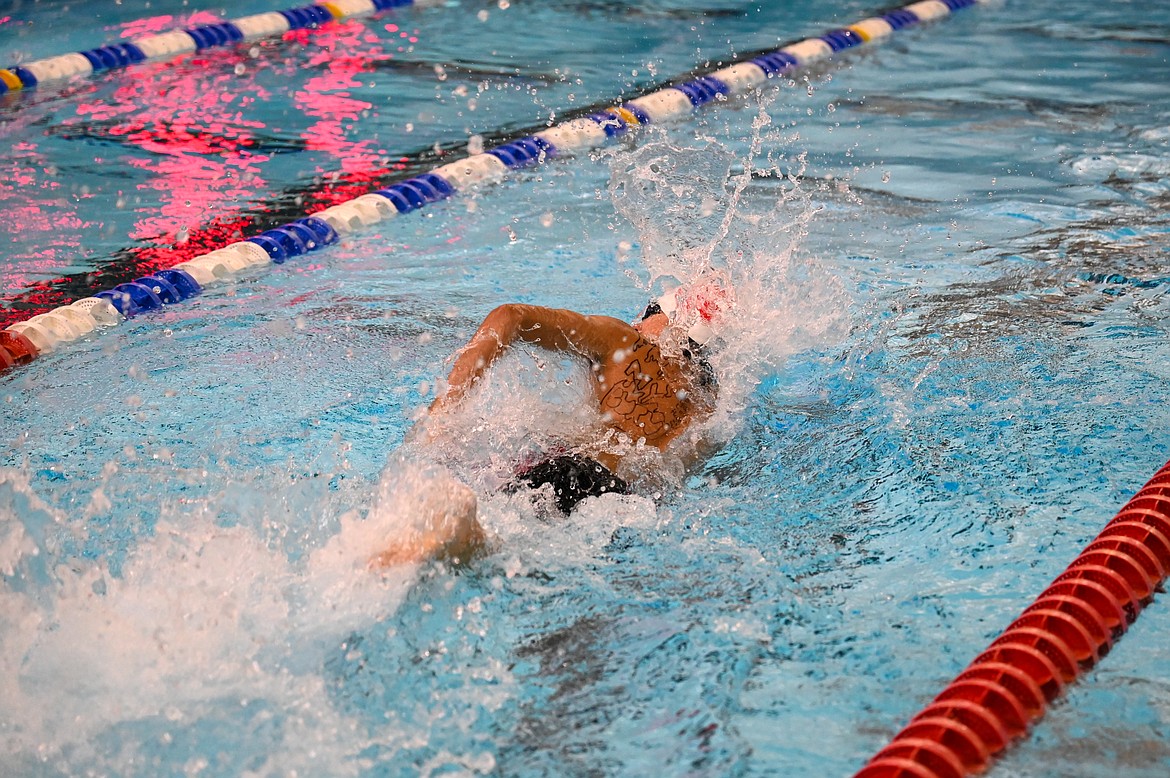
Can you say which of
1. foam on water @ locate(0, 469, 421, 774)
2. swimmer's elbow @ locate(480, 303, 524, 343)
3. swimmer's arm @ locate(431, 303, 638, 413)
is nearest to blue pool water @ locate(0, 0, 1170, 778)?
foam on water @ locate(0, 469, 421, 774)

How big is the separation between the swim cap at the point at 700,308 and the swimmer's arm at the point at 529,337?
261 mm

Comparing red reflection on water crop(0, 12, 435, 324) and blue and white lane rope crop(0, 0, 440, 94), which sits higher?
blue and white lane rope crop(0, 0, 440, 94)

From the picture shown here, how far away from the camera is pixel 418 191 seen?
5.25m

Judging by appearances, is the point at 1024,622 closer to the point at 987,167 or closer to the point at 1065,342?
the point at 1065,342

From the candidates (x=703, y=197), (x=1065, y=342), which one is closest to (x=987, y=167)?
(x=703, y=197)

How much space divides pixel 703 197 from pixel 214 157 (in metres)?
2.34

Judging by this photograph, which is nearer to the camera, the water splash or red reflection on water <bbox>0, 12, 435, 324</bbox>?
the water splash

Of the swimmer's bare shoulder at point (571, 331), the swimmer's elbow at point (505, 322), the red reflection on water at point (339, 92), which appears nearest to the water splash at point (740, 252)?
the swimmer's bare shoulder at point (571, 331)

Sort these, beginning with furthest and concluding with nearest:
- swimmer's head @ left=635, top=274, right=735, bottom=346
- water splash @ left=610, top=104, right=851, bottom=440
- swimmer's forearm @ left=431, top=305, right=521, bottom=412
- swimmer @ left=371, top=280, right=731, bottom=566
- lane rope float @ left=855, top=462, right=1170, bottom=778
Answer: water splash @ left=610, top=104, right=851, bottom=440
swimmer's head @ left=635, top=274, right=735, bottom=346
swimmer's forearm @ left=431, top=305, right=521, bottom=412
swimmer @ left=371, top=280, right=731, bottom=566
lane rope float @ left=855, top=462, right=1170, bottom=778

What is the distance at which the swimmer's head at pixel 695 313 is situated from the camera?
9.89 ft

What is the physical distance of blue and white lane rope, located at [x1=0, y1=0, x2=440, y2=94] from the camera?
6.74 meters

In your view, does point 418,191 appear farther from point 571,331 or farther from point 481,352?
point 481,352

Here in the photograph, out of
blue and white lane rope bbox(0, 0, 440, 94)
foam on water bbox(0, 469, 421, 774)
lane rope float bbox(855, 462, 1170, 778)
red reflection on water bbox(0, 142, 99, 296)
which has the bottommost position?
foam on water bbox(0, 469, 421, 774)

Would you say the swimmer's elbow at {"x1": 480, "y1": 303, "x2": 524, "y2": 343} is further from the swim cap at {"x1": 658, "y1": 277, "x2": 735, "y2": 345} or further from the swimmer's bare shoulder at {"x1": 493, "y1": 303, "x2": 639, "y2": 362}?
the swim cap at {"x1": 658, "y1": 277, "x2": 735, "y2": 345}
